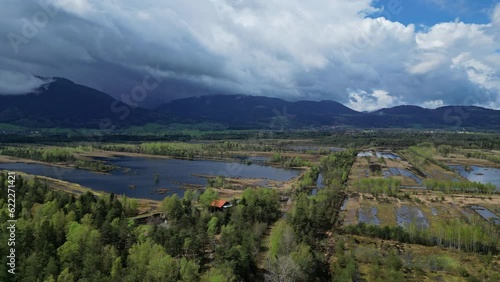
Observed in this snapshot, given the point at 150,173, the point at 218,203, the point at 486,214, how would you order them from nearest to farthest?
the point at 218,203
the point at 486,214
the point at 150,173

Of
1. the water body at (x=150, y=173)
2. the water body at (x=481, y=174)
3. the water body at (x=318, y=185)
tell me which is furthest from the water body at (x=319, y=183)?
the water body at (x=481, y=174)

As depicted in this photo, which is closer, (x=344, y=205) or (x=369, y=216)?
(x=369, y=216)

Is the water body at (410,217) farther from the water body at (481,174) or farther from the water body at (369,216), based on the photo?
the water body at (481,174)

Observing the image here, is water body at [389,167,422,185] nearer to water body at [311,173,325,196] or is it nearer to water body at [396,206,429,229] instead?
water body at [311,173,325,196]

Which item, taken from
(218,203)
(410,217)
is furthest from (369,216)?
(218,203)

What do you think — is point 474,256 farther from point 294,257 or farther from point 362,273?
point 294,257

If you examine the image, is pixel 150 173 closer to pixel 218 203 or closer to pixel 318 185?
pixel 318 185

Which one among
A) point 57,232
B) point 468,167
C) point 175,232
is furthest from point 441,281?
point 468,167

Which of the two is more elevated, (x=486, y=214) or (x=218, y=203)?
(x=218, y=203)
